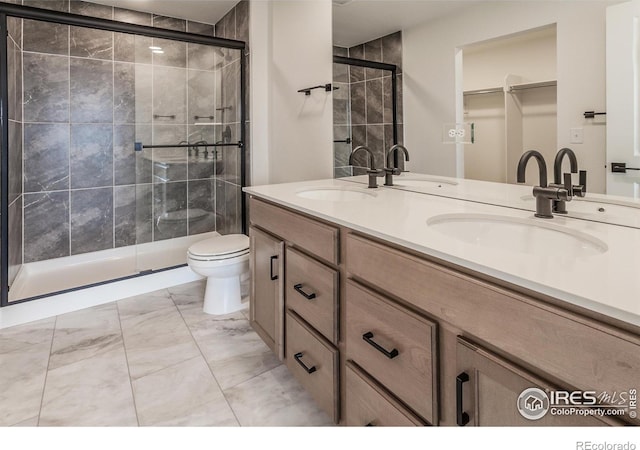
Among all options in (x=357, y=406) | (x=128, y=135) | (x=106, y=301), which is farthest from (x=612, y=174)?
(x=128, y=135)

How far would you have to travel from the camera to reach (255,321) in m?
1.98

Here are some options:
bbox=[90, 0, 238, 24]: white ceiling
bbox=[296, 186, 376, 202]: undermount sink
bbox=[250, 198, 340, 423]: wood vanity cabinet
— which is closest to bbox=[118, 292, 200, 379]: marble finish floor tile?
bbox=[250, 198, 340, 423]: wood vanity cabinet

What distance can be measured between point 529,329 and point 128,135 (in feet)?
11.3

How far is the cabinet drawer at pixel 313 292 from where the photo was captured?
132cm

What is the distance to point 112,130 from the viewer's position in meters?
3.23

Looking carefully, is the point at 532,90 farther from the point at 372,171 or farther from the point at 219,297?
the point at 219,297

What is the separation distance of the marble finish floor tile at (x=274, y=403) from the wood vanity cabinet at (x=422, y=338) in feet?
0.41

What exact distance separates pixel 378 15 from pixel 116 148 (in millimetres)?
2449

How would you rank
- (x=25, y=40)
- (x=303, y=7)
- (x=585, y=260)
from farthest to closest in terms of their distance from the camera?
1. (x=25, y=40)
2. (x=303, y=7)
3. (x=585, y=260)

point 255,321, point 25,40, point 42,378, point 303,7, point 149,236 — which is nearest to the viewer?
point 42,378

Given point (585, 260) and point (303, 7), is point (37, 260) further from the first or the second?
point (585, 260)

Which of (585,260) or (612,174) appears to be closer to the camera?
(585,260)

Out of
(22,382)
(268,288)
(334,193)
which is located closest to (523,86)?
(334,193)

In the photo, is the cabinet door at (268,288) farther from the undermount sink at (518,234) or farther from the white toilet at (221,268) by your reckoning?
the undermount sink at (518,234)
